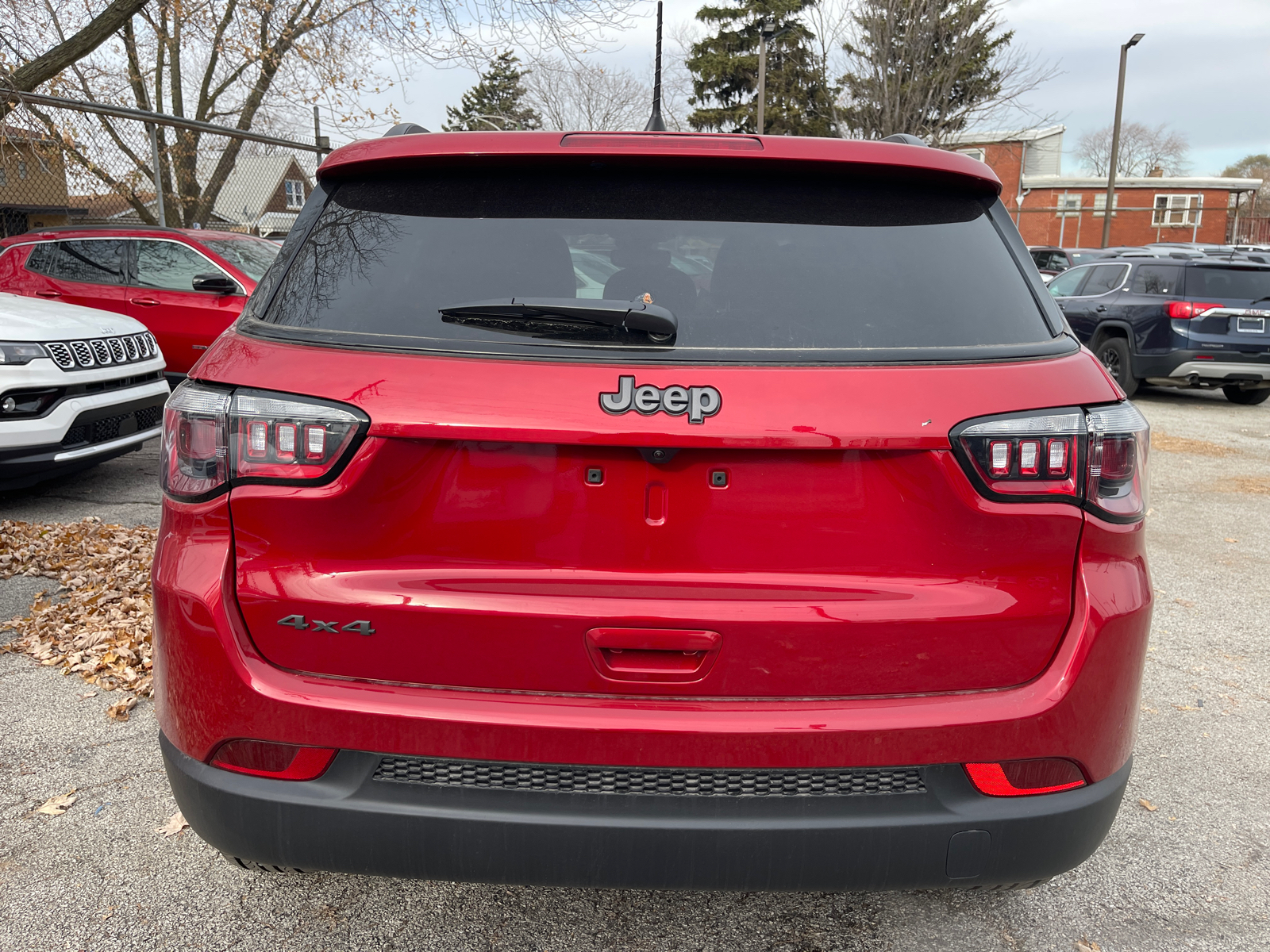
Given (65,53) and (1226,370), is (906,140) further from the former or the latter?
(1226,370)

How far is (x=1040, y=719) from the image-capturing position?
68.1 inches

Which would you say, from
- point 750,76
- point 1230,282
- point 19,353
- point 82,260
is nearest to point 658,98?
point 19,353

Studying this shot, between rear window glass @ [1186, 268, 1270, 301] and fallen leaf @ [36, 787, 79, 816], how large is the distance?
41.5ft

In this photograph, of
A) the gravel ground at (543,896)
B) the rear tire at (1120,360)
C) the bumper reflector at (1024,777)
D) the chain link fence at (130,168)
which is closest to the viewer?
the bumper reflector at (1024,777)

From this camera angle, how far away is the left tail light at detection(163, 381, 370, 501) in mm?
1692

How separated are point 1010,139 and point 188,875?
31.9 m

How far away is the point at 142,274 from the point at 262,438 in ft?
28.6


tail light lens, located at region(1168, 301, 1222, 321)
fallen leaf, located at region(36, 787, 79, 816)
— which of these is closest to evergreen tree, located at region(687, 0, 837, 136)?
tail light lens, located at region(1168, 301, 1222, 321)

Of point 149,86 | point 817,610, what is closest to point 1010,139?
point 149,86

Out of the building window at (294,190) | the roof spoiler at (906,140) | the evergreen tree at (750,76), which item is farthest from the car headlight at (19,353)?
the evergreen tree at (750,76)

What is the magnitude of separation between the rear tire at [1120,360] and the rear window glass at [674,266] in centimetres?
1131

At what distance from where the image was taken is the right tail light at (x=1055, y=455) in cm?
168

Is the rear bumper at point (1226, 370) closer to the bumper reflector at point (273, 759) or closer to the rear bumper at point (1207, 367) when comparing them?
the rear bumper at point (1207, 367)

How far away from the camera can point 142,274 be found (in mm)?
9180
